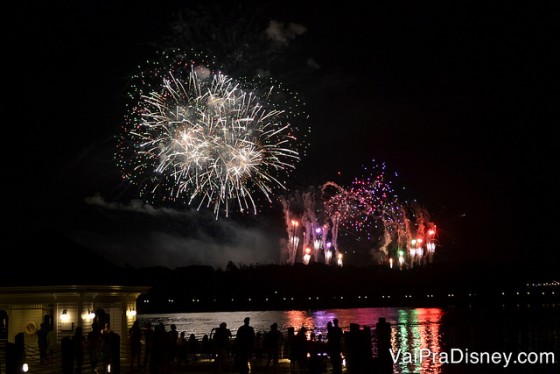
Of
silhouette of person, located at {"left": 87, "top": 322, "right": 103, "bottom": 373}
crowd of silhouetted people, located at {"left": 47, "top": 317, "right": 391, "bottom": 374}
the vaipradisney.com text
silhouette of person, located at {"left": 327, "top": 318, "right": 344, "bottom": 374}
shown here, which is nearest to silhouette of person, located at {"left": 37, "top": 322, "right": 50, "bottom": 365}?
crowd of silhouetted people, located at {"left": 47, "top": 317, "right": 391, "bottom": 374}

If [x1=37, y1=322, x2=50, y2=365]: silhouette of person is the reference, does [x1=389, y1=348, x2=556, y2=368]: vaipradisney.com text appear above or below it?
below

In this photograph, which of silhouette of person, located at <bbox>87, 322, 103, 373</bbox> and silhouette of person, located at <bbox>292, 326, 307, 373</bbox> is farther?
silhouette of person, located at <bbox>292, 326, 307, 373</bbox>

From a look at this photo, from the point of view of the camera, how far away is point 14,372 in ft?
43.8

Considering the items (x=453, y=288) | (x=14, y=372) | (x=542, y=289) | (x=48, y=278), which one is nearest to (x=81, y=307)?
(x=48, y=278)

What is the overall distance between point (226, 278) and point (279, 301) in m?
18.1

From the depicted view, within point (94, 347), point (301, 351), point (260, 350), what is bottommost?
point (260, 350)

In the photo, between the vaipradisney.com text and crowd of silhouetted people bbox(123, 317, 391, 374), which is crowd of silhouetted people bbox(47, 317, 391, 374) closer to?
crowd of silhouetted people bbox(123, 317, 391, 374)

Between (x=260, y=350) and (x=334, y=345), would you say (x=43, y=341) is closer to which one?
(x=260, y=350)

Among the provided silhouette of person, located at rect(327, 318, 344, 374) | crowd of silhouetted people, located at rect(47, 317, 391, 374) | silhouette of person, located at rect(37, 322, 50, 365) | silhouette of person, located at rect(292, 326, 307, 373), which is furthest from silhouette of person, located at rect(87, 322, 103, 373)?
silhouette of person, located at rect(327, 318, 344, 374)

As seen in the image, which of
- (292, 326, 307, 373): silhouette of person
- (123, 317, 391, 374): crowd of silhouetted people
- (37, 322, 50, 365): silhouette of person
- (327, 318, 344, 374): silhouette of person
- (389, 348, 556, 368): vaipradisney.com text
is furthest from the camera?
(389, 348, 556, 368): vaipradisney.com text

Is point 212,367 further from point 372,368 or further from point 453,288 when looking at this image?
point 453,288

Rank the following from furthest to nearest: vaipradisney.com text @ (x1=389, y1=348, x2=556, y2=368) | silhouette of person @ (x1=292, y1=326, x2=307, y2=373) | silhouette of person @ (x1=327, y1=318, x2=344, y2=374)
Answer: vaipradisney.com text @ (x1=389, y1=348, x2=556, y2=368)
silhouette of person @ (x1=292, y1=326, x2=307, y2=373)
silhouette of person @ (x1=327, y1=318, x2=344, y2=374)

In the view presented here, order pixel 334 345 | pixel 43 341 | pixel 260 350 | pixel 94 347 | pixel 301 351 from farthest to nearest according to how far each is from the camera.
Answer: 1. pixel 260 350
2. pixel 43 341
3. pixel 301 351
4. pixel 94 347
5. pixel 334 345

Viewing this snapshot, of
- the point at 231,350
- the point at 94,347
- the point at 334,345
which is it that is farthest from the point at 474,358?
the point at 94,347
